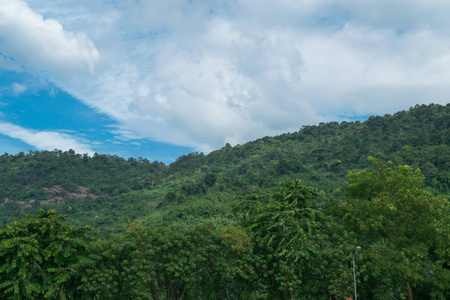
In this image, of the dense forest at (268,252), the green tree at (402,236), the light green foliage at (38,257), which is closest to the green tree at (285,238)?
the dense forest at (268,252)

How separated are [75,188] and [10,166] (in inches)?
1513

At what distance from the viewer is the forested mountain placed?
69.5m

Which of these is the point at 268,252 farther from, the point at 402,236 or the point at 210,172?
the point at 210,172

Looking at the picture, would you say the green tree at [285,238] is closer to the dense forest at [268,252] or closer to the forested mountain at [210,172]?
the dense forest at [268,252]

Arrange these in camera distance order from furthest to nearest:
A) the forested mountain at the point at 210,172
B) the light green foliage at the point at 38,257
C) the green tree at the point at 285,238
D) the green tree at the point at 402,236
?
the forested mountain at the point at 210,172, the green tree at the point at 285,238, the green tree at the point at 402,236, the light green foliage at the point at 38,257

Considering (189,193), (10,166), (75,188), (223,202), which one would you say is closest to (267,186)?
(223,202)

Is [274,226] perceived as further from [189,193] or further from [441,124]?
[441,124]

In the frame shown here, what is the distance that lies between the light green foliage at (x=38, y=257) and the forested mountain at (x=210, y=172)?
26.1 meters

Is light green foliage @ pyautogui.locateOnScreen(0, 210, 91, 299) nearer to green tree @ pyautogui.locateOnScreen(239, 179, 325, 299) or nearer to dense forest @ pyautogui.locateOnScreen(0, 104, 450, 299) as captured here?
dense forest @ pyautogui.locateOnScreen(0, 104, 450, 299)

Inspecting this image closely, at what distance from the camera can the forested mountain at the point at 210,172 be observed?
6950 centimetres

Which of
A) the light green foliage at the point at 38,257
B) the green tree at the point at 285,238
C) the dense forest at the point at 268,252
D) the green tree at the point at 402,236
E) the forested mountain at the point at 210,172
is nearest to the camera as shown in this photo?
the light green foliage at the point at 38,257

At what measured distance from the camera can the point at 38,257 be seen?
62.7 ft

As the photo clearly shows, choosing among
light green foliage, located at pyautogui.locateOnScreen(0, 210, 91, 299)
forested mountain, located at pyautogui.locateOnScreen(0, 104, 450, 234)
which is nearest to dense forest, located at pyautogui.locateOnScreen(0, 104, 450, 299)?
light green foliage, located at pyautogui.locateOnScreen(0, 210, 91, 299)

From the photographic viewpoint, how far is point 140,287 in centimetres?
2150
